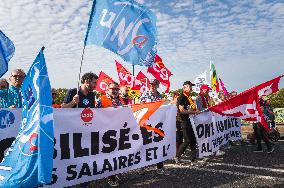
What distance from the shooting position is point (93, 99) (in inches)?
249

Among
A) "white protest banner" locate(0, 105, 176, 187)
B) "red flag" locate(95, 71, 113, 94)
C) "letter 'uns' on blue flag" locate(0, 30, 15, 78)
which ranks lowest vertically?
"white protest banner" locate(0, 105, 176, 187)

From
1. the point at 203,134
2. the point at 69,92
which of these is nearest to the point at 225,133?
the point at 203,134

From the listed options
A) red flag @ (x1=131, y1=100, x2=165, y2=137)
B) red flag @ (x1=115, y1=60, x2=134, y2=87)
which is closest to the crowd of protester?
red flag @ (x1=131, y1=100, x2=165, y2=137)

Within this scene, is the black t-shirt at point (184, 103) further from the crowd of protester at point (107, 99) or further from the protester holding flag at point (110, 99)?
the protester holding flag at point (110, 99)

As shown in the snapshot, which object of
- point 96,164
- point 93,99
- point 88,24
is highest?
point 88,24

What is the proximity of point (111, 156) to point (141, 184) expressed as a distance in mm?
887

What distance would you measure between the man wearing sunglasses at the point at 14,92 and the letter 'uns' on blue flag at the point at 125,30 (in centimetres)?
149

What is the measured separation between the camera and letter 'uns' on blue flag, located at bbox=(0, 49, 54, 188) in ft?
13.0

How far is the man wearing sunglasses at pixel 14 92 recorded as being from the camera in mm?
6609

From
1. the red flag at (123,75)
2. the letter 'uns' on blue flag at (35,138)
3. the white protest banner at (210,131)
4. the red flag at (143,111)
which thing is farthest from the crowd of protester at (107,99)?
the red flag at (123,75)

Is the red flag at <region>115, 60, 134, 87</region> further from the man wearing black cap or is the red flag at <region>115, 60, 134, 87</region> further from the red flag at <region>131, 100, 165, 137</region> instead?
the red flag at <region>131, 100, 165, 137</region>

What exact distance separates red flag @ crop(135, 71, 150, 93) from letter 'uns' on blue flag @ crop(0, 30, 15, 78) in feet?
25.7

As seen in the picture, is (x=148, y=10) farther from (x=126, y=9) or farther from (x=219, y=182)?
(x=219, y=182)

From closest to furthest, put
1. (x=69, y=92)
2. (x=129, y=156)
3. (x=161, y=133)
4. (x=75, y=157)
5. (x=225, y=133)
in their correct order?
1. (x=75, y=157)
2. (x=69, y=92)
3. (x=129, y=156)
4. (x=161, y=133)
5. (x=225, y=133)
